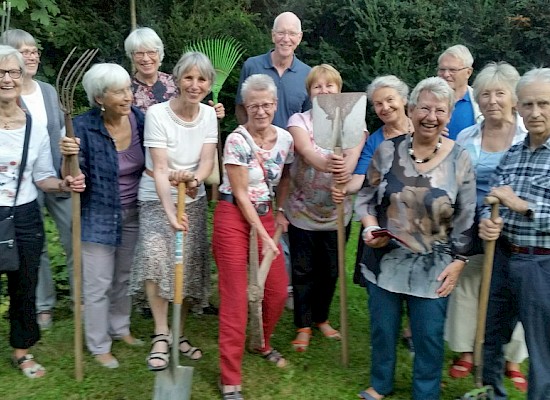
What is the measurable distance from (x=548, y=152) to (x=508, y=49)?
6217 millimetres

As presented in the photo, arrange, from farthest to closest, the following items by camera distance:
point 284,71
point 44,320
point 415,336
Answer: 1. point 284,71
2. point 44,320
3. point 415,336

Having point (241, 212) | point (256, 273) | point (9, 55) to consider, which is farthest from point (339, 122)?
point (9, 55)

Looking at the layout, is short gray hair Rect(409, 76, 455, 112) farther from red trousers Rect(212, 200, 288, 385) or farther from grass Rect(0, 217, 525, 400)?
grass Rect(0, 217, 525, 400)

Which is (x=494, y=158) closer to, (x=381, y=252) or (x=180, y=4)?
(x=381, y=252)

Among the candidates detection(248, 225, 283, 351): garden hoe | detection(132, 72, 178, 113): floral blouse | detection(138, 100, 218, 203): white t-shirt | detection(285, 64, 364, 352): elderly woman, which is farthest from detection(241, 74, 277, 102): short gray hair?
detection(132, 72, 178, 113): floral blouse

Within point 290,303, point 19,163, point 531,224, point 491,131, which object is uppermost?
point 491,131

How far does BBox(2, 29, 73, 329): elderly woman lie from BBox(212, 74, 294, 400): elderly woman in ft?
4.18

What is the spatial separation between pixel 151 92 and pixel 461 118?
2.14 m

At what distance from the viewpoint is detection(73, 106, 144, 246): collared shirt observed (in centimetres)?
377

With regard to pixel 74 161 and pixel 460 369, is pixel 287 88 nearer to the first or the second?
pixel 74 161

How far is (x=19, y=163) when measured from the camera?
11.9 feet

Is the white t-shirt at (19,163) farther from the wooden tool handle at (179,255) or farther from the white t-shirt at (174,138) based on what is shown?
the wooden tool handle at (179,255)

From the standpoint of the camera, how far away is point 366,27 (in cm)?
911

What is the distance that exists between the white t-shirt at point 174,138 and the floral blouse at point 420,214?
42.4 inches
